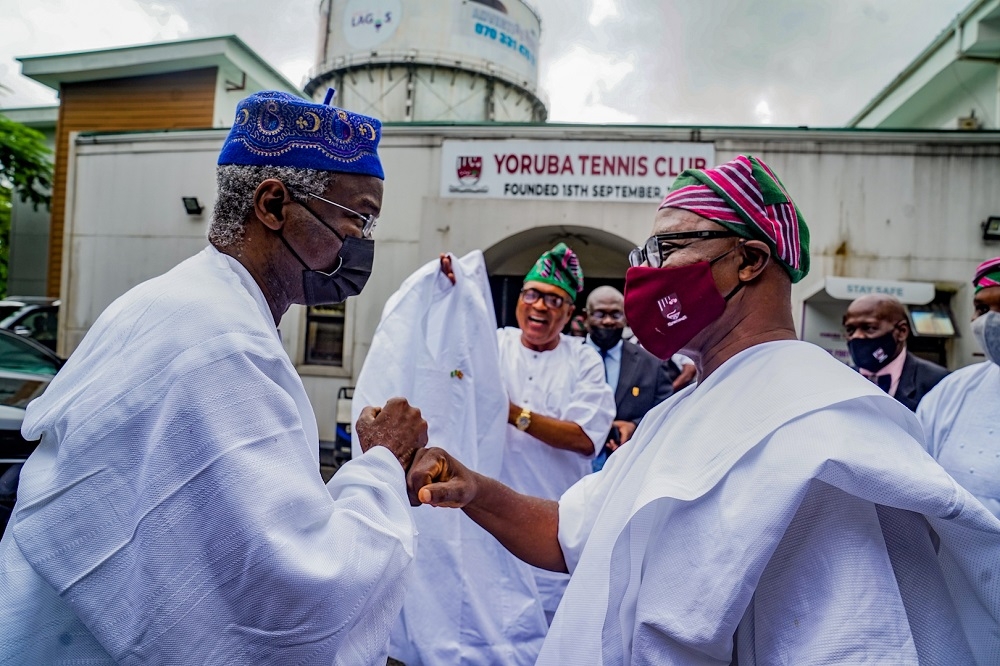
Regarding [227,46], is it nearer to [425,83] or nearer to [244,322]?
[425,83]

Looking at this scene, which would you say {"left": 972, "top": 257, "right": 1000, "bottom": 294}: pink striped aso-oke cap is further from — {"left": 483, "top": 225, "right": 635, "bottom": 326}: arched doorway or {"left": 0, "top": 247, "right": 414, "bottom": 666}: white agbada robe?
{"left": 483, "top": 225, "right": 635, "bottom": 326}: arched doorway

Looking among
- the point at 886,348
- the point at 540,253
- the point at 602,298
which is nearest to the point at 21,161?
the point at 540,253

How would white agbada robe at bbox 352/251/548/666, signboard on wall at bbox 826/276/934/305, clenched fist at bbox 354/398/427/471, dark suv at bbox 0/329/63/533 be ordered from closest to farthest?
clenched fist at bbox 354/398/427/471 → dark suv at bbox 0/329/63/533 → white agbada robe at bbox 352/251/548/666 → signboard on wall at bbox 826/276/934/305

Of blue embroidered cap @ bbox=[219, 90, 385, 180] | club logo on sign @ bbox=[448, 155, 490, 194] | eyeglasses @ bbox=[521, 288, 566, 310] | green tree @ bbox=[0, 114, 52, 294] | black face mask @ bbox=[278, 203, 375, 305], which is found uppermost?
green tree @ bbox=[0, 114, 52, 294]

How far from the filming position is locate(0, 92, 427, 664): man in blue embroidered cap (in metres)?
1.27

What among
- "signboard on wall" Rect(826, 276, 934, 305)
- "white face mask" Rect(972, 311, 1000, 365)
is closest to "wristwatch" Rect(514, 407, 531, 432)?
"white face mask" Rect(972, 311, 1000, 365)

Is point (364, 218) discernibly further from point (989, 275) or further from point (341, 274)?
point (989, 275)

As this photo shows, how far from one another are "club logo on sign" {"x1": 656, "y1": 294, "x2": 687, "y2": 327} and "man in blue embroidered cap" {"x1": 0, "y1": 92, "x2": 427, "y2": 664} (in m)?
0.86

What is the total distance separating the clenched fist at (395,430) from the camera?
1941mm

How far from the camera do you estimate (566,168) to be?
10391 millimetres

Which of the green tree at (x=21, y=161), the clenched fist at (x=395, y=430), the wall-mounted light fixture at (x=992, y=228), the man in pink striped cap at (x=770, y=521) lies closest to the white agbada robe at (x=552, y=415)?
the clenched fist at (x=395, y=430)

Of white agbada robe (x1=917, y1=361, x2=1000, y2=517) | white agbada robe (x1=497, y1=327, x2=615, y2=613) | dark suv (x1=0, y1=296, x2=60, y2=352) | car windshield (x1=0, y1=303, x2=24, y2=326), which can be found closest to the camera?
white agbada robe (x1=917, y1=361, x2=1000, y2=517)

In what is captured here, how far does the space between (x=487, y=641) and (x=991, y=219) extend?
952cm

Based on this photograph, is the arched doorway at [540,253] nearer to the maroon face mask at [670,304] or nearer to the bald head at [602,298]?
the bald head at [602,298]
